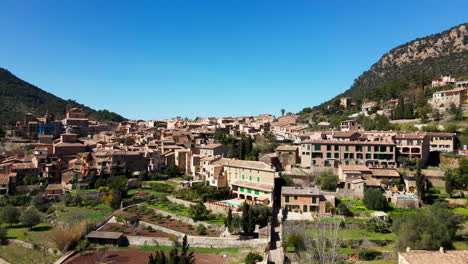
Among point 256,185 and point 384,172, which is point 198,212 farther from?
point 384,172

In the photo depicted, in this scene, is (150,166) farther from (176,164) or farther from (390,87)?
(390,87)

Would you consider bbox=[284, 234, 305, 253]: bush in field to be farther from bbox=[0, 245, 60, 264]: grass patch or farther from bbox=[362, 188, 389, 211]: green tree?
bbox=[0, 245, 60, 264]: grass patch

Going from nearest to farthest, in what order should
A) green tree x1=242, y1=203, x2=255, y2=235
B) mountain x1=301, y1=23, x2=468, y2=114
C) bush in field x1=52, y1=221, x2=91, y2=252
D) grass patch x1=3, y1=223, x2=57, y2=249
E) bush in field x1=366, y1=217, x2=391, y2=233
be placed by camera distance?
bush in field x1=366, y1=217, x2=391, y2=233 → green tree x1=242, y1=203, x2=255, y2=235 → bush in field x1=52, y1=221, x2=91, y2=252 → grass patch x1=3, y1=223, x2=57, y2=249 → mountain x1=301, y1=23, x2=468, y2=114

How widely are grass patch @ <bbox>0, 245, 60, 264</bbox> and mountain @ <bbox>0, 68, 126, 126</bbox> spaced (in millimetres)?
66870

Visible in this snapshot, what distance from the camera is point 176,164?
51.9 meters

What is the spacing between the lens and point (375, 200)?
31.8 metres

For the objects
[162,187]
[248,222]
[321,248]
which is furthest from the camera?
[162,187]

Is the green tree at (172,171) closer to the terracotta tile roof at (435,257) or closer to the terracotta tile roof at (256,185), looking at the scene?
the terracotta tile roof at (256,185)

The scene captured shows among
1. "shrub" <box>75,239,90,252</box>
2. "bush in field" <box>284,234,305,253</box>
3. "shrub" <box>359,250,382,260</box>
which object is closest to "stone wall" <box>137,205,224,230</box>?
"bush in field" <box>284,234,305,253</box>

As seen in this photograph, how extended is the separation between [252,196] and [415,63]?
98.7m

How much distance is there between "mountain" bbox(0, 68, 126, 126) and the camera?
98775 mm

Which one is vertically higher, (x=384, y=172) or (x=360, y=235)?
(x=384, y=172)

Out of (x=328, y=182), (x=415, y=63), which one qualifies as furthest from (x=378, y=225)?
(x=415, y=63)

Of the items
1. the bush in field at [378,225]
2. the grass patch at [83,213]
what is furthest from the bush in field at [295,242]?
the grass patch at [83,213]
